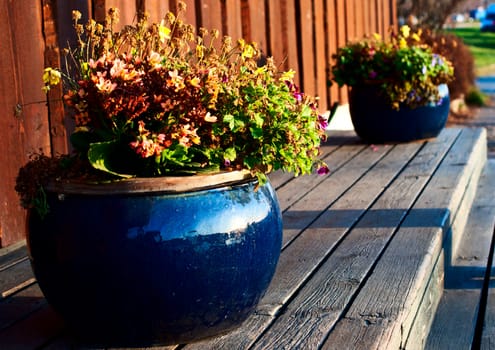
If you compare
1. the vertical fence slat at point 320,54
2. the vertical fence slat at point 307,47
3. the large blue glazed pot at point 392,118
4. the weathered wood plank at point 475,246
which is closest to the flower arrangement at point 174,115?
the weathered wood plank at point 475,246

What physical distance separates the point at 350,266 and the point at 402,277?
0.89ft

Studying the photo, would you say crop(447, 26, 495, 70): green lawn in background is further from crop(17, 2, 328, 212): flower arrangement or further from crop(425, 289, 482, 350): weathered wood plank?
crop(17, 2, 328, 212): flower arrangement

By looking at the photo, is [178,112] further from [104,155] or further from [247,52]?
[247,52]

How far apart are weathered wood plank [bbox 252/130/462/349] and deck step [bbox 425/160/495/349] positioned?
16.5 inches

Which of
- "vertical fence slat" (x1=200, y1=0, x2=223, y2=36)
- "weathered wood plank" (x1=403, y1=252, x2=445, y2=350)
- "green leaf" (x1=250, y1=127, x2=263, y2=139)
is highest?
"vertical fence slat" (x1=200, y1=0, x2=223, y2=36)

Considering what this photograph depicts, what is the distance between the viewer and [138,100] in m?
2.66

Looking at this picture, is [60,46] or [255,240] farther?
[60,46]

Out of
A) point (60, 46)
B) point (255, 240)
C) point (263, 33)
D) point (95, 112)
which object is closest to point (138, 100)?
point (95, 112)

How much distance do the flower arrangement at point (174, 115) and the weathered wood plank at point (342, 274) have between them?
503 mm

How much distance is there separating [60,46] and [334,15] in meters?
5.18

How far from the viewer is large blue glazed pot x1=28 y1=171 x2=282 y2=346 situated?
2703 millimetres

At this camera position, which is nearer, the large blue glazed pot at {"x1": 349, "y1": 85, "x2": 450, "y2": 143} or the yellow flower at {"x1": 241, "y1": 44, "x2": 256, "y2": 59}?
the yellow flower at {"x1": 241, "y1": 44, "x2": 256, "y2": 59}

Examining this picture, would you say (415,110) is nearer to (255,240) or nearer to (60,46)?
(60,46)

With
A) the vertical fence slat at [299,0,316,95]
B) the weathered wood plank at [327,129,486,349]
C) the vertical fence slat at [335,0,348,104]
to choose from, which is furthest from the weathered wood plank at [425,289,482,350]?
the vertical fence slat at [335,0,348,104]
